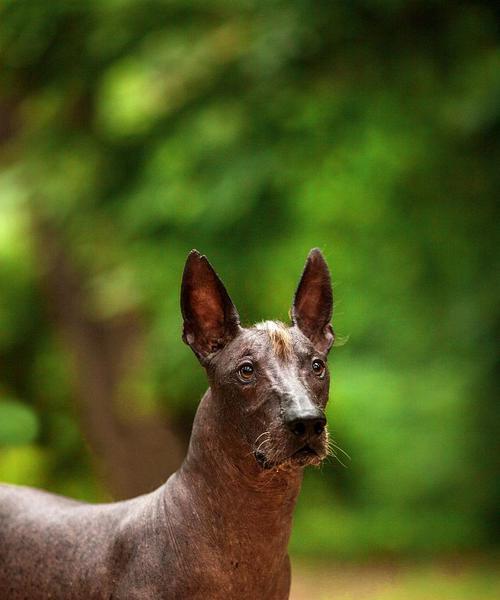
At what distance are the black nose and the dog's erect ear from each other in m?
0.57

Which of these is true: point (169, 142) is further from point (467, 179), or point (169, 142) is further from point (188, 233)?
point (467, 179)

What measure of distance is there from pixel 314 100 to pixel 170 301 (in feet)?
7.04

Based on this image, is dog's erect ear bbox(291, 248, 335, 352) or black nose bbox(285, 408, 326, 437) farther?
dog's erect ear bbox(291, 248, 335, 352)

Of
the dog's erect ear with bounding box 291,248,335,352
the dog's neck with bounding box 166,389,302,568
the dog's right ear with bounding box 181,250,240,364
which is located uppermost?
the dog's erect ear with bounding box 291,248,335,352

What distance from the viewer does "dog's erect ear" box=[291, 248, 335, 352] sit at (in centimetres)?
383

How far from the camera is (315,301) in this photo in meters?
3.87

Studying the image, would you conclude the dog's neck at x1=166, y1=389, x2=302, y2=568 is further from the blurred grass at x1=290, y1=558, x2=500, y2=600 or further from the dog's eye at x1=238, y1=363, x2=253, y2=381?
the blurred grass at x1=290, y1=558, x2=500, y2=600

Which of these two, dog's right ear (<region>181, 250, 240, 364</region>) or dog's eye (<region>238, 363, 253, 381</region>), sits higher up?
dog's right ear (<region>181, 250, 240, 364</region>)

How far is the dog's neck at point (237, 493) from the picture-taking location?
3580mm

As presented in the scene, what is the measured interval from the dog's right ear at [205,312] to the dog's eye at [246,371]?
0.62 ft

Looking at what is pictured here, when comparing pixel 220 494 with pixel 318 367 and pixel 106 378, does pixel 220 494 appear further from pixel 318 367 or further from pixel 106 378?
pixel 106 378

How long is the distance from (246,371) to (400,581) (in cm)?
785

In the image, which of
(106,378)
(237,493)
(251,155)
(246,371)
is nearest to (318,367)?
(246,371)

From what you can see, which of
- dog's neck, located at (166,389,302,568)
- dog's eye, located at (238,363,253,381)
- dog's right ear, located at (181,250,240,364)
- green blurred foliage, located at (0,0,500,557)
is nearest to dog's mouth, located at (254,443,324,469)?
dog's neck, located at (166,389,302,568)
